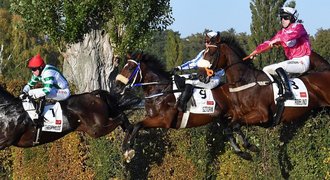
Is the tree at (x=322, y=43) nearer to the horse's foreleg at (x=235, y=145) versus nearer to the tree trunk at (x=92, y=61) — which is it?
the tree trunk at (x=92, y=61)

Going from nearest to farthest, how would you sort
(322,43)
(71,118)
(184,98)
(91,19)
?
1. (184,98)
2. (71,118)
3. (91,19)
4. (322,43)

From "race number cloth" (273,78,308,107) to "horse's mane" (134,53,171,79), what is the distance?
5.77ft

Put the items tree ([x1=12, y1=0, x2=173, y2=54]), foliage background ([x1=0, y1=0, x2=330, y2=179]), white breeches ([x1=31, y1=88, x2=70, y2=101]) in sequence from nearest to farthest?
foliage background ([x1=0, y1=0, x2=330, y2=179]) < white breeches ([x1=31, y1=88, x2=70, y2=101]) < tree ([x1=12, y1=0, x2=173, y2=54])

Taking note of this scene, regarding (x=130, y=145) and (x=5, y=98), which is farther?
(x=5, y=98)

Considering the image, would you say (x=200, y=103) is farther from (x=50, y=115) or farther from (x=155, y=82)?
(x=50, y=115)

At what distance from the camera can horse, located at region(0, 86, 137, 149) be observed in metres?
10.0

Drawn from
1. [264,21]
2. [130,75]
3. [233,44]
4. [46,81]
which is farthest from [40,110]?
[264,21]

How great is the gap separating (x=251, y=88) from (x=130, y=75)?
1.80 meters

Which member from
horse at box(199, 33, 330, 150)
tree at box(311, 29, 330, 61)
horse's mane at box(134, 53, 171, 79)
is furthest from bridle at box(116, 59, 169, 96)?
tree at box(311, 29, 330, 61)

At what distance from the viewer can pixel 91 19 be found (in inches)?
758

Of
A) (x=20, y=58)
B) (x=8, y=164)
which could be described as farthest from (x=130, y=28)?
(x=20, y=58)

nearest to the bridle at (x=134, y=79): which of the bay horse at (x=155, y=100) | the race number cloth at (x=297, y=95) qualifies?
the bay horse at (x=155, y=100)

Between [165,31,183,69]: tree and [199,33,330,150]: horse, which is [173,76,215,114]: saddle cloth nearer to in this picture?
[199,33,330,150]: horse

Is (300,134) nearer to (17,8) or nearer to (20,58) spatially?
(17,8)
